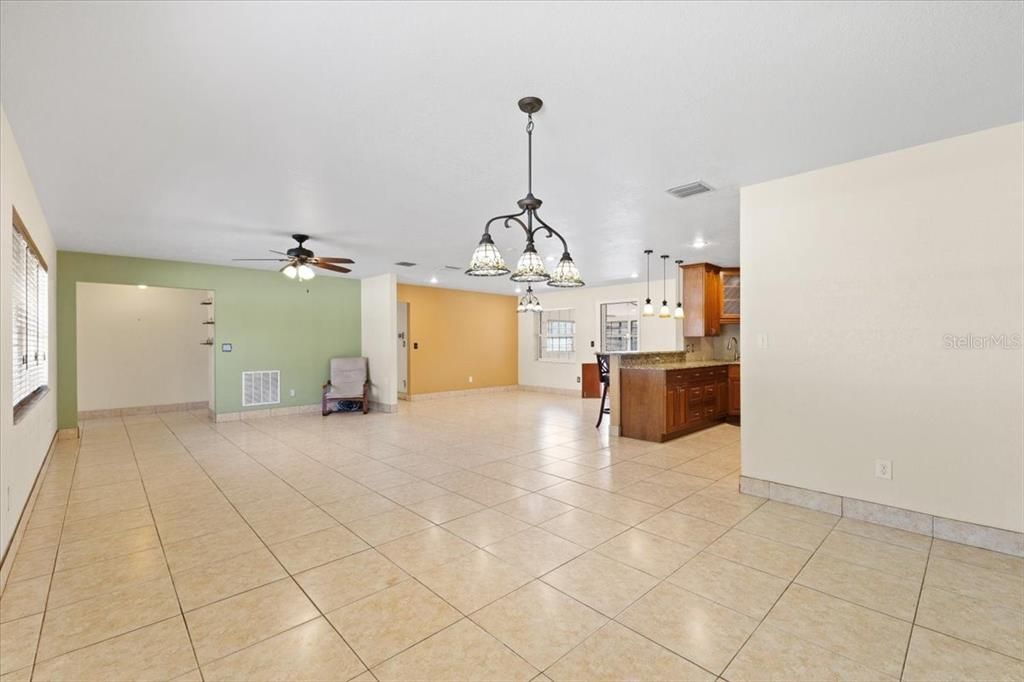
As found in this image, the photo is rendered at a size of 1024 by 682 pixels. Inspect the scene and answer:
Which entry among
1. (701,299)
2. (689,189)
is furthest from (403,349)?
(689,189)

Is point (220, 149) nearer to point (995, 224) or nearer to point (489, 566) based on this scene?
point (489, 566)

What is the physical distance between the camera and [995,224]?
8.75 feet

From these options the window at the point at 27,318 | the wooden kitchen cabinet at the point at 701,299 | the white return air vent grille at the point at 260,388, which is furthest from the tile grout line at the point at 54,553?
the wooden kitchen cabinet at the point at 701,299

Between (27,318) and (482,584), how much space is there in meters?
4.43

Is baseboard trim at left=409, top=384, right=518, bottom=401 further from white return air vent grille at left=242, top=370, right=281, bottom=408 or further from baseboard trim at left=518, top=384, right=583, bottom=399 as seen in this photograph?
white return air vent grille at left=242, top=370, right=281, bottom=408

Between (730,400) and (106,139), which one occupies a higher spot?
(106,139)

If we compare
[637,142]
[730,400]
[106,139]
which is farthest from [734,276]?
[106,139]

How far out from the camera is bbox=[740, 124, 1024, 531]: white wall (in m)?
2.66

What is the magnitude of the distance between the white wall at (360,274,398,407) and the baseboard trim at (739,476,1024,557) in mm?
5869

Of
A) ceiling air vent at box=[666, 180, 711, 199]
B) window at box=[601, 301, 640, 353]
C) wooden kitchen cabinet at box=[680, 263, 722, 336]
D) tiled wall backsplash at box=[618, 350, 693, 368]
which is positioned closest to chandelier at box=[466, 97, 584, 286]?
ceiling air vent at box=[666, 180, 711, 199]

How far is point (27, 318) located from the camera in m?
3.79

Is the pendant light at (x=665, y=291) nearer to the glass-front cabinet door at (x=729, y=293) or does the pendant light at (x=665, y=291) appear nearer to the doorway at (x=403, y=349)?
the glass-front cabinet door at (x=729, y=293)

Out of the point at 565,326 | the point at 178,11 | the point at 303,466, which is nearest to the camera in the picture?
the point at 178,11

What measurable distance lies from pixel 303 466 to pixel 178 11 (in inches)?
151
